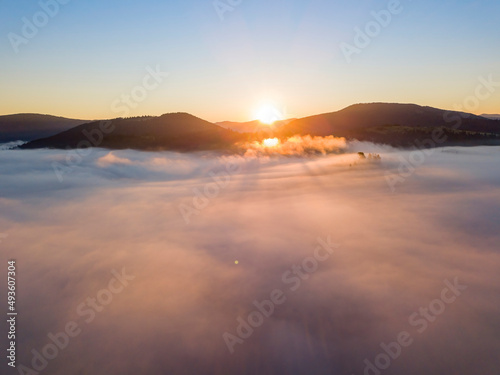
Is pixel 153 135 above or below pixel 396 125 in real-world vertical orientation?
below

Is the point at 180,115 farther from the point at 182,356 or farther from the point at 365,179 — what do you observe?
the point at 182,356

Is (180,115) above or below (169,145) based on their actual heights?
above

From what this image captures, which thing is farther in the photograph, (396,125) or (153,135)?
(153,135)

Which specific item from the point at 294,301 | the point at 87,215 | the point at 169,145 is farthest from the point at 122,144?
the point at 294,301

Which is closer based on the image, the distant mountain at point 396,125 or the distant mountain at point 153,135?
the distant mountain at point 396,125
